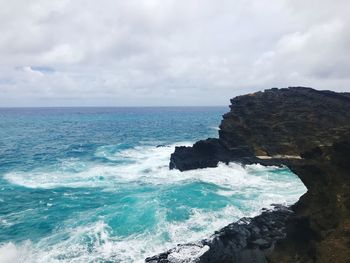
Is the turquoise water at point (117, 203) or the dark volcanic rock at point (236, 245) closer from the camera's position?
the dark volcanic rock at point (236, 245)

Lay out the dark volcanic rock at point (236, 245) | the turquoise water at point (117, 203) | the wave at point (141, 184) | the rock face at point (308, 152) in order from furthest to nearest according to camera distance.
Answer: the turquoise water at point (117, 203)
the wave at point (141, 184)
the dark volcanic rock at point (236, 245)
the rock face at point (308, 152)

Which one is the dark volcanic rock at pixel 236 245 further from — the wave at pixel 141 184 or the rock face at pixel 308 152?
the wave at pixel 141 184

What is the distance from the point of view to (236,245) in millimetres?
23312

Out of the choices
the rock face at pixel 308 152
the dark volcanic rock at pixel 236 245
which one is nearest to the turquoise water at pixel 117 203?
the dark volcanic rock at pixel 236 245

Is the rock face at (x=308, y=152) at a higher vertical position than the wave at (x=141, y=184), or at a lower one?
higher

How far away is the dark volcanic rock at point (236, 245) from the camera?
21.8 metres

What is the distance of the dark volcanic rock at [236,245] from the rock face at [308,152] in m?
0.52

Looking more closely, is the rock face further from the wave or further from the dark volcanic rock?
the wave

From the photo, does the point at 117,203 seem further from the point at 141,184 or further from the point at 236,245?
the point at 236,245

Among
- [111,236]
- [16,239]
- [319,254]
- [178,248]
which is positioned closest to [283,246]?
[319,254]

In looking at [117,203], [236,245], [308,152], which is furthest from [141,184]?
[308,152]

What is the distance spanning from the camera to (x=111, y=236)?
1025 inches

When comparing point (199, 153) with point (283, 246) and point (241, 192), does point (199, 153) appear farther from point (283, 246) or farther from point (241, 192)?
point (283, 246)

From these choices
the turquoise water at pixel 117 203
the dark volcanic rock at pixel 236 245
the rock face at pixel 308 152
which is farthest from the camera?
the turquoise water at pixel 117 203
